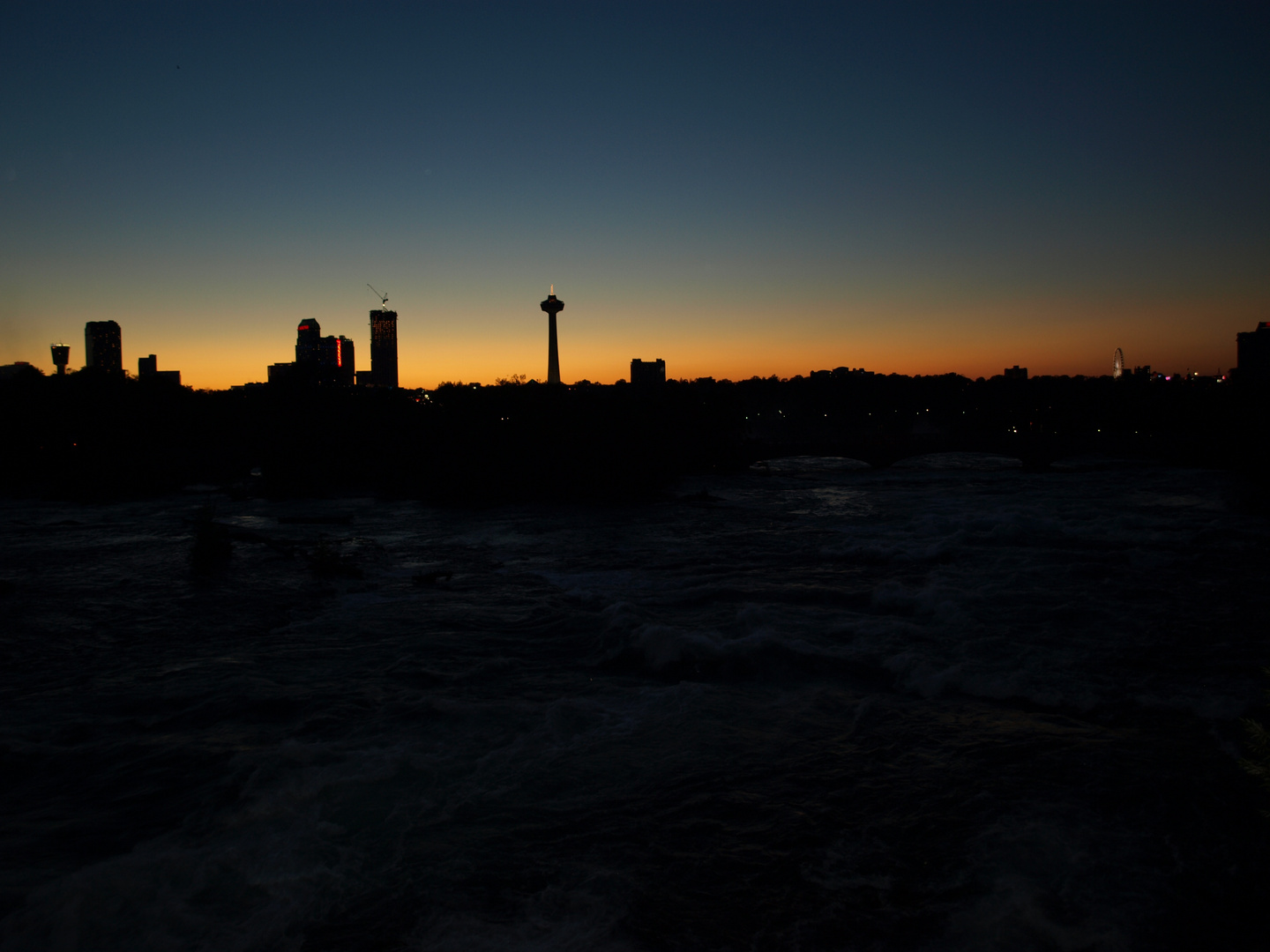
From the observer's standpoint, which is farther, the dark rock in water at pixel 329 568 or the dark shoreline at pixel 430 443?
the dark shoreline at pixel 430 443

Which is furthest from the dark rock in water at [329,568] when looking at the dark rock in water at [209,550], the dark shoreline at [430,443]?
the dark shoreline at [430,443]

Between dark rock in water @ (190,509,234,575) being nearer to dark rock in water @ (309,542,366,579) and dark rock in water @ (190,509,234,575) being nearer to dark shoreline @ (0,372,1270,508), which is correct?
dark rock in water @ (309,542,366,579)

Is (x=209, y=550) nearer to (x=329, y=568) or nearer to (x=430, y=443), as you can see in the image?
(x=329, y=568)

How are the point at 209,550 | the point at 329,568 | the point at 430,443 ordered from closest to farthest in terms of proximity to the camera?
the point at 329,568
the point at 209,550
the point at 430,443

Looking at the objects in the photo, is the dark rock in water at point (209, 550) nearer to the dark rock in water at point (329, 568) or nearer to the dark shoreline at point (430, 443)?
the dark rock in water at point (329, 568)

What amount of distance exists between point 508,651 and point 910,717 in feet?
27.1

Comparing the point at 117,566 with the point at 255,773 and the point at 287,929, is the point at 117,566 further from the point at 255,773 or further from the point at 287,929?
the point at 287,929

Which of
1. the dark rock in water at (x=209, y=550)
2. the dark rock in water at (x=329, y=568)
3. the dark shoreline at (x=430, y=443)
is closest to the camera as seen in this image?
the dark rock in water at (x=329, y=568)

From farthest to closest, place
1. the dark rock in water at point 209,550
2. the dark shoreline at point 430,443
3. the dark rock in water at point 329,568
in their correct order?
1. the dark shoreline at point 430,443
2. the dark rock in water at point 209,550
3. the dark rock in water at point 329,568

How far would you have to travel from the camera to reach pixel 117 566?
27469 mm


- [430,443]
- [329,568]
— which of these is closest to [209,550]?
[329,568]

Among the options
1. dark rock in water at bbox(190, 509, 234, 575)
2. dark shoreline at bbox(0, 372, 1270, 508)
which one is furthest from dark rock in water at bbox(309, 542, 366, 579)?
dark shoreline at bbox(0, 372, 1270, 508)

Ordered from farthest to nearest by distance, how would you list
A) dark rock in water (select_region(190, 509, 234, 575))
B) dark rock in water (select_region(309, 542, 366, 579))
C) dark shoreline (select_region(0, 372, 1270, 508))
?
dark shoreline (select_region(0, 372, 1270, 508))
dark rock in water (select_region(190, 509, 234, 575))
dark rock in water (select_region(309, 542, 366, 579))

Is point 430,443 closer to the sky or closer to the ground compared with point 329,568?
closer to the sky
